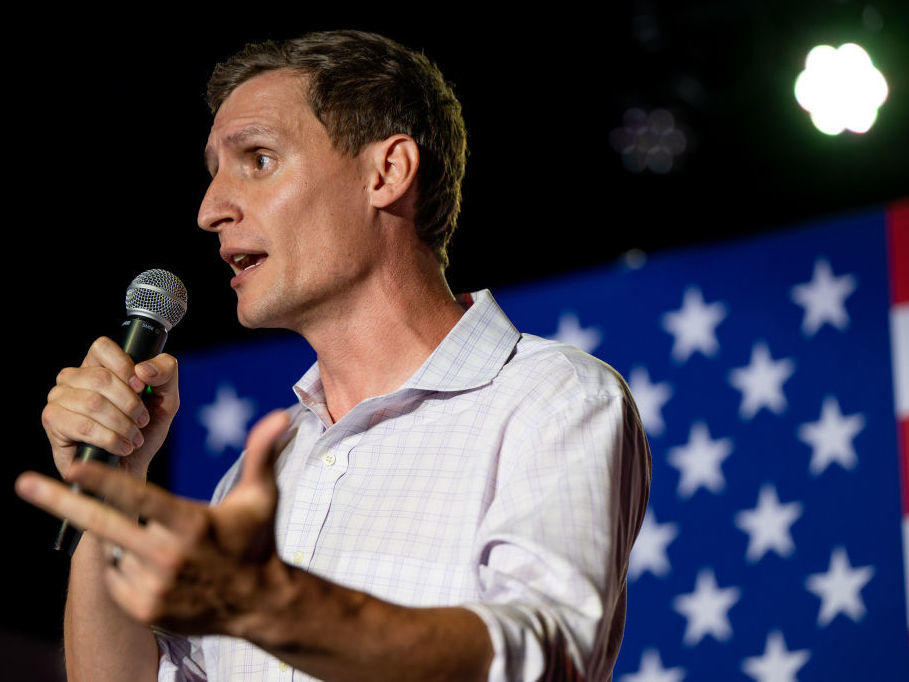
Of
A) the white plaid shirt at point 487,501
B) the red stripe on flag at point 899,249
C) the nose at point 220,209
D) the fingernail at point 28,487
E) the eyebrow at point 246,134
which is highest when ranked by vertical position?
the red stripe on flag at point 899,249

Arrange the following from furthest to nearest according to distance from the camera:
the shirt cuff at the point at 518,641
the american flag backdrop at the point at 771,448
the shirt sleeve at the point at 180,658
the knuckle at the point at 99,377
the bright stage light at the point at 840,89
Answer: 1. the bright stage light at the point at 840,89
2. the american flag backdrop at the point at 771,448
3. the shirt sleeve at the point at 180,658
4. the knuckle at the point at 99,377
5. the shirt cuff at the point at 518,641

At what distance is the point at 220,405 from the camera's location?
153 inches

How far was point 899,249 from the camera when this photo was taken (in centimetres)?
278

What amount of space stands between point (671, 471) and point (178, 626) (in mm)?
2362

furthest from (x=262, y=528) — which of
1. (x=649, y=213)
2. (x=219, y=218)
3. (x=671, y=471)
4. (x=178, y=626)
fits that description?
(x=649, y=213)

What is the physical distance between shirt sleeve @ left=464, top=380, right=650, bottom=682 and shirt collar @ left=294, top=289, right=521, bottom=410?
194 millimetres

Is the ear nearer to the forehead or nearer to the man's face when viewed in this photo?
the man's face

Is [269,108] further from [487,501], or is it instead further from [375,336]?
[487,501]

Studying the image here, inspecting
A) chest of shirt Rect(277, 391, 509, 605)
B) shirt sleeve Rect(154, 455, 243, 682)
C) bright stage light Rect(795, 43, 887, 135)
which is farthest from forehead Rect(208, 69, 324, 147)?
bright stage light Rect(795, 43, 887, 135)

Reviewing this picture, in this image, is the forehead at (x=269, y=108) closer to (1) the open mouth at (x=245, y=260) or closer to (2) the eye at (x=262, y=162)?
(2) the eye at (x=262, y=162)

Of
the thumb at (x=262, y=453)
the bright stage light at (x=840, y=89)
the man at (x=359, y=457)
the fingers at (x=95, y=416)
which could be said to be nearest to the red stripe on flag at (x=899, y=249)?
the bright stage light at (x=840, y=89)

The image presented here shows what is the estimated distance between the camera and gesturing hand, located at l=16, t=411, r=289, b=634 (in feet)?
2.57

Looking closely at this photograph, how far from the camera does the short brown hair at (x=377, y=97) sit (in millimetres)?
1847

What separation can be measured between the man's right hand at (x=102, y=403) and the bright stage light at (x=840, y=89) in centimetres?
273
